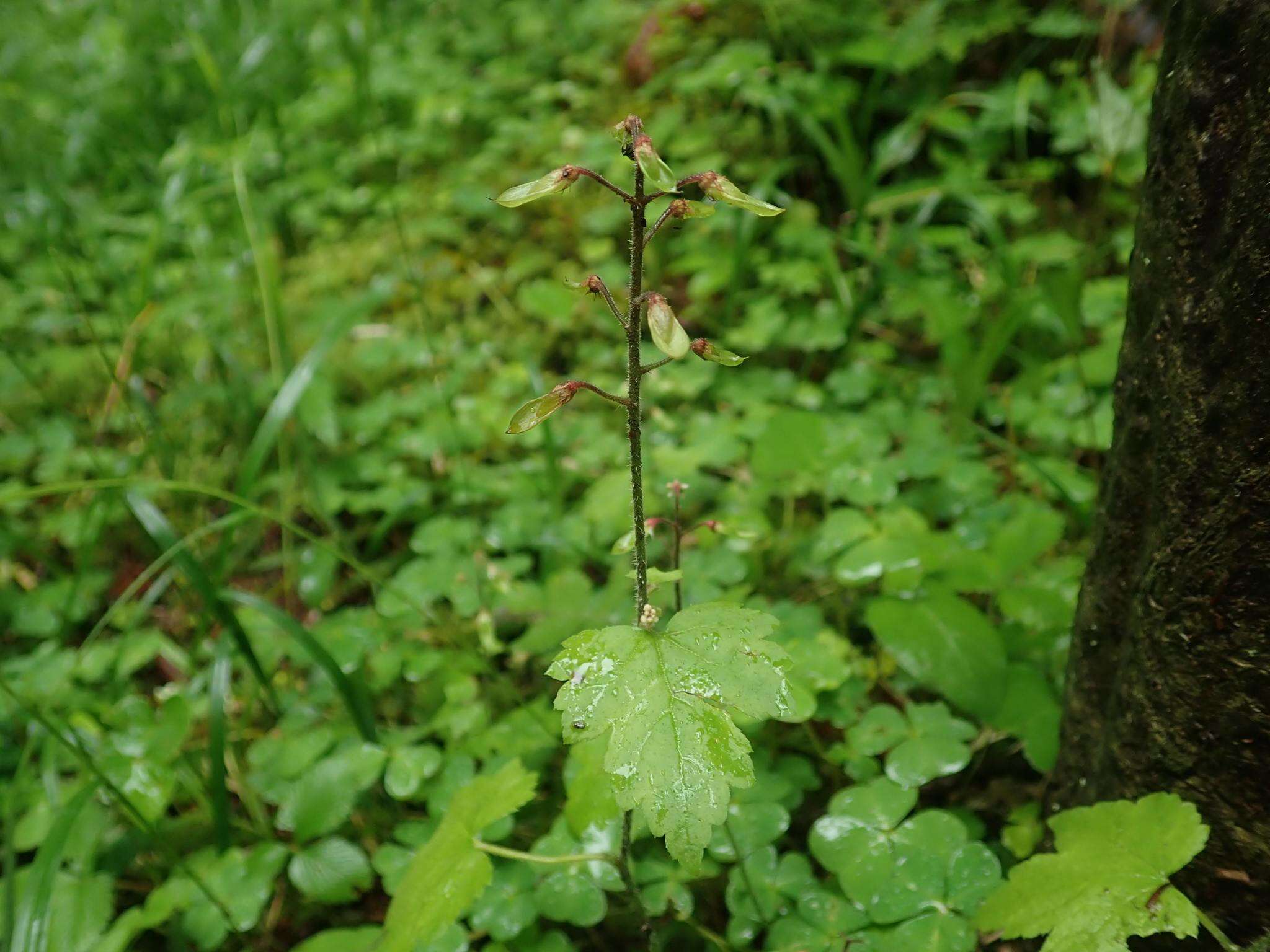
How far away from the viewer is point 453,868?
1.20 metres

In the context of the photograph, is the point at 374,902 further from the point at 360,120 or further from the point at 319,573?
the point at 360,120

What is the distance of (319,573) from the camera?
2.28 m

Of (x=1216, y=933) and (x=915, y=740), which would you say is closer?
(x=1216, y=933)

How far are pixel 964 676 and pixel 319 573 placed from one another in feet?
5.77

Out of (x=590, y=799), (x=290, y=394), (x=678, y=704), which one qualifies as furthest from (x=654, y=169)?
(x=290, y=394)

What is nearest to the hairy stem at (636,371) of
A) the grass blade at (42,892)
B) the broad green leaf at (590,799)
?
the broad green leaf at (590,799)

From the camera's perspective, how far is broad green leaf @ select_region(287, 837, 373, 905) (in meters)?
1.58

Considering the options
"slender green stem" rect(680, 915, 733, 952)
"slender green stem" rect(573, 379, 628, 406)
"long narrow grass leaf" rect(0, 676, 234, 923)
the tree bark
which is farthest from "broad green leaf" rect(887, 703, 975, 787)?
"long narrow grass leaf" rect(0, 676, 234, 923)

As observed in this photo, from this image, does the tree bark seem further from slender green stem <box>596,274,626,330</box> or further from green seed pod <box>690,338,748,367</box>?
slender green stem <box>596,274,626,330</box>

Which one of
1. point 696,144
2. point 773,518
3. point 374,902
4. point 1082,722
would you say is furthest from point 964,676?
point 696,144

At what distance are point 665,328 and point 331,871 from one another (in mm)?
1406

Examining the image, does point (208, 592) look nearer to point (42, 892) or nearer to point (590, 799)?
point (42, 892)

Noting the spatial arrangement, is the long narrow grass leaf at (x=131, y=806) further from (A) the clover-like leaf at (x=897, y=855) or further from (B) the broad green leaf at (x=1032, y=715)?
(B) the broad green leaf at (x=1032, y=715)

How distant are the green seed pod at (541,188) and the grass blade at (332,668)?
1.22 metres
